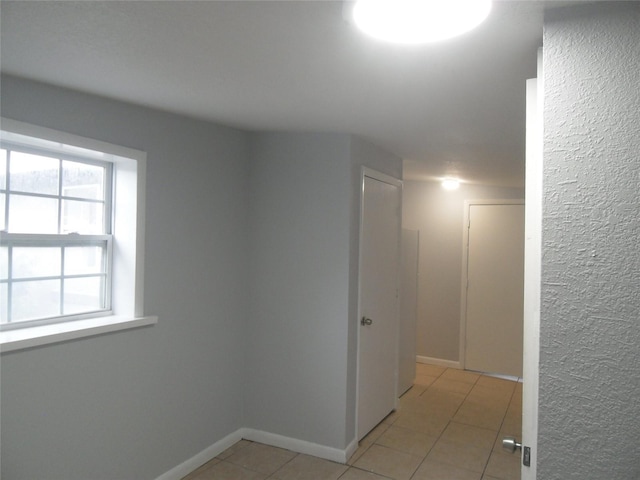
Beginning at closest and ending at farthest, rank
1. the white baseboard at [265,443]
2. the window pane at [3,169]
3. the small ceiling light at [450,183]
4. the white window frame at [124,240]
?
the window pane at [3,169] < the white window frame at [124,240] < the white baseboard at [265,443] < the small ceiling light at [450,183]

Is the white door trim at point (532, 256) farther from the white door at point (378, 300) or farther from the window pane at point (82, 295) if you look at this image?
the window pane at point (82, 295)

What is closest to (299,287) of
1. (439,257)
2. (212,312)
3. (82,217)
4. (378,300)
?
(212,312)

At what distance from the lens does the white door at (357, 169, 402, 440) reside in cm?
329

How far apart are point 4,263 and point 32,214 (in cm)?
27

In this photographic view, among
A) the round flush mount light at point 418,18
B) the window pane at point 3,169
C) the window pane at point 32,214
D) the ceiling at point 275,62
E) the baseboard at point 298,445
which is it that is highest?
the ceiling at point 275,62

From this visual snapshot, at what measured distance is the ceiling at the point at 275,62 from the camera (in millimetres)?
1339

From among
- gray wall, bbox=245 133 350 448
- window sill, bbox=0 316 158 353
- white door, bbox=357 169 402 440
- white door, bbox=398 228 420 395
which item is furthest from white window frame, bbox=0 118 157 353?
white door, bbox=398 228 420 395

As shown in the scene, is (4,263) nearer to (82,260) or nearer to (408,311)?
(82,260)

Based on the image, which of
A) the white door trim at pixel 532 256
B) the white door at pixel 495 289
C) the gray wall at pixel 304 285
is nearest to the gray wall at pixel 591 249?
the white door trim at pixel 532 256

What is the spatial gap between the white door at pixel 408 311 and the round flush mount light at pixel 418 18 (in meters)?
3.04

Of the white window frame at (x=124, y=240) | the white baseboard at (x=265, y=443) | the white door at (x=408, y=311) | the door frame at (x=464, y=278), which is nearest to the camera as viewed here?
the white window frame at (x=124, y=240)

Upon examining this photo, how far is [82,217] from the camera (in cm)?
242

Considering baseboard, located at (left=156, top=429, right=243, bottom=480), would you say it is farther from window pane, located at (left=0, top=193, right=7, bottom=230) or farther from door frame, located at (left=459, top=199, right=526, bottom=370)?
door frame, located at (left=459, top=199, right=526, bottom=370)

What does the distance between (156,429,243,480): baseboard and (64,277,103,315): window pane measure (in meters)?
1.10
